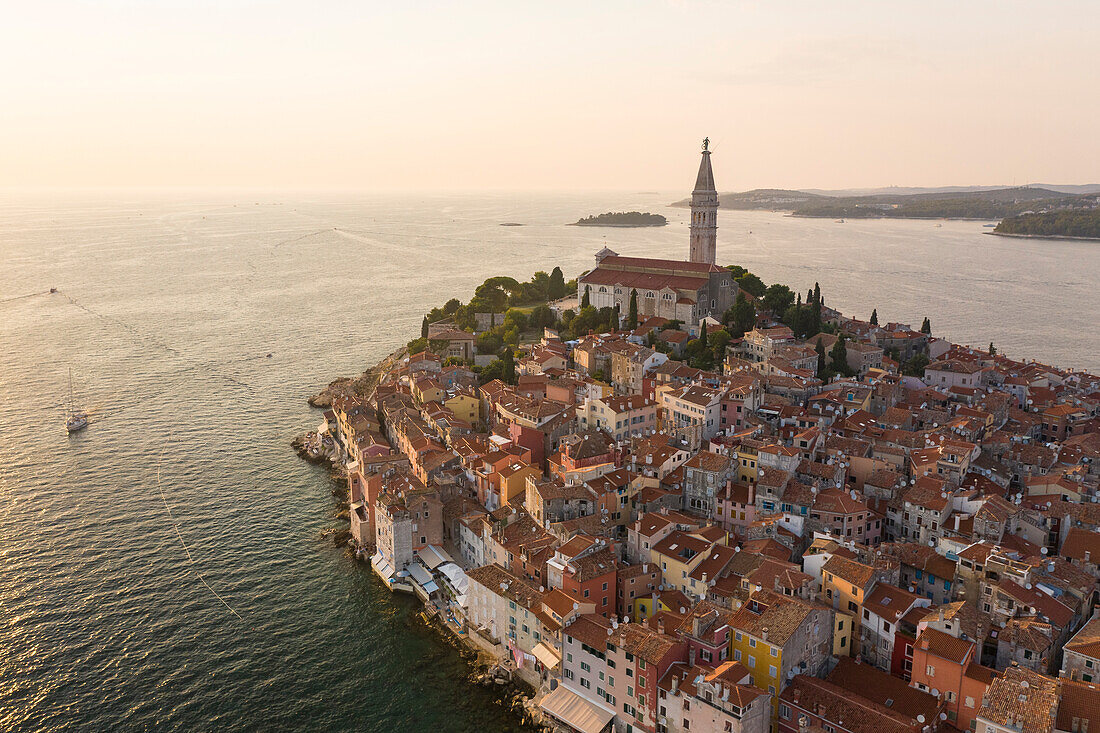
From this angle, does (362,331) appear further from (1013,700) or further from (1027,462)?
(1013,700)

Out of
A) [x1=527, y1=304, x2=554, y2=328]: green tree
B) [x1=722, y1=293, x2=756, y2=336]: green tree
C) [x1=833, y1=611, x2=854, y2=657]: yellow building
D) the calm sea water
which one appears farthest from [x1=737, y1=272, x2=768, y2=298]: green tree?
[x1=833, y1=611, x2=854, y2=657]: yellow building

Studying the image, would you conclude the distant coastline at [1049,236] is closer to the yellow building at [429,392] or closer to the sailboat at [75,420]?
the yellow building at [429,392]

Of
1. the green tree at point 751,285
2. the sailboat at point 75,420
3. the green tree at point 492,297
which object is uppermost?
the green tree at point 751,285

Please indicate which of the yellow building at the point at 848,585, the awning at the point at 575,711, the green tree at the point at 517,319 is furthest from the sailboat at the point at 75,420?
the yellow building at the point at 848,585

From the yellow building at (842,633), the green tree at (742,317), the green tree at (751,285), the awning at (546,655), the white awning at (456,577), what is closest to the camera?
the yellow building at (842,633)

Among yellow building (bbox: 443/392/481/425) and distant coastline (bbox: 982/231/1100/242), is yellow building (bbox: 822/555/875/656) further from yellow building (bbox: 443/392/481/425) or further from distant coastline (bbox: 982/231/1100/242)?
distant coastline (bbox: 982/231/1100/242)

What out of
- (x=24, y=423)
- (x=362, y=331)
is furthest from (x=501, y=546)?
(x=362, y=331)
